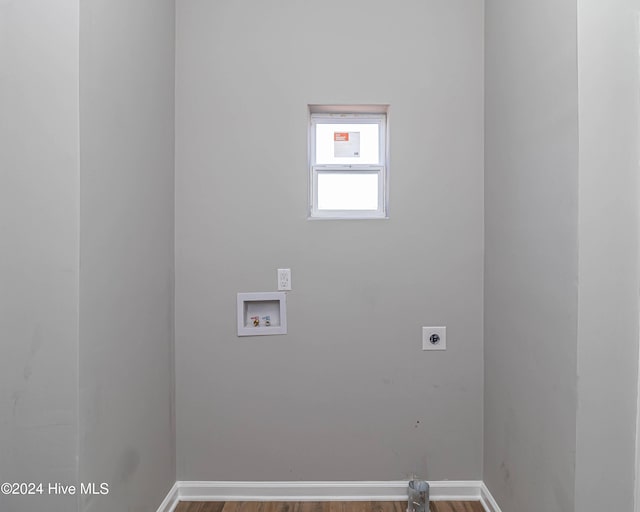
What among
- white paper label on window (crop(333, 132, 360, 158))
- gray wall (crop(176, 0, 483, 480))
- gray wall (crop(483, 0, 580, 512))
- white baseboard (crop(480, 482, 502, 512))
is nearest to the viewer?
gray wall (crop(483, 0, 580, 512))

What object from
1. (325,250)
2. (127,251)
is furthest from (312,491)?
(127,251)

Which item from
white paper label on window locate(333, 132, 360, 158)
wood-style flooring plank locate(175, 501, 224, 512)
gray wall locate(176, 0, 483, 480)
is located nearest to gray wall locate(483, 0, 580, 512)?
gray wall locate(176, 0, 483, 480)

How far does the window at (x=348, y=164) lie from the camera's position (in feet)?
7.31

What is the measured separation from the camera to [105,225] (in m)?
1.41

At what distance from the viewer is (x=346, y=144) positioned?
226 centimetres

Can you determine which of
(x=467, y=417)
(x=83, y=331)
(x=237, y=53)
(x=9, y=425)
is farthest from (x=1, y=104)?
(x=467, y=417)

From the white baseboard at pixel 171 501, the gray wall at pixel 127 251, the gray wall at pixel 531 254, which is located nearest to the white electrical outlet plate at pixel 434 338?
the gray wall at pixel 531 254

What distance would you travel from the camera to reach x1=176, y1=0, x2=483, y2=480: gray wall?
7.00 ft

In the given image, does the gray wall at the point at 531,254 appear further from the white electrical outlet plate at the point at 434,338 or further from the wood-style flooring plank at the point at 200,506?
the wood-style flooring plank at the point at 200,506

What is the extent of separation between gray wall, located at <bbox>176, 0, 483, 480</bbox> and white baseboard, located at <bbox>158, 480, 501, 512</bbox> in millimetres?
44

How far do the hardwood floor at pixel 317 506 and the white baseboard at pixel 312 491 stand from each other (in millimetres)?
21

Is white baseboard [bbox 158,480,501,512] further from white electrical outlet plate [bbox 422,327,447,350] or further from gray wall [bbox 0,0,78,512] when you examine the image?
gray wall [bbox 0,0,78,512]

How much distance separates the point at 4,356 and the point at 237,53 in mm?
1720

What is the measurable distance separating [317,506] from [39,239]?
1791 mm
